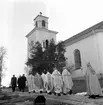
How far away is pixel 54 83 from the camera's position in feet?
36.3

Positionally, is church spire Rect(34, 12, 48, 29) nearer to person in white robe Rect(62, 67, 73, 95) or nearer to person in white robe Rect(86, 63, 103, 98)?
person in white robe Rect(62, 67, 73, 95)

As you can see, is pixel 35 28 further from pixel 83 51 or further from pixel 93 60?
pixel 93 60

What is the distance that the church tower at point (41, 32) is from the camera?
28.6 metres

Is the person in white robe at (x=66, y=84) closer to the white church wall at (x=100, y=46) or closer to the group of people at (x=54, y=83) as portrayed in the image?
the group of people at (x=54, y=83)

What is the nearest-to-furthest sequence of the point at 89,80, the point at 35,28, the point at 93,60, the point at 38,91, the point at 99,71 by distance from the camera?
1. the point at 89,80
2. the point at 38,91
3. the point at 99,71
4. the point at 93,60
5. the point at 35,28

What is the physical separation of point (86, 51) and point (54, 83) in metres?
11.3

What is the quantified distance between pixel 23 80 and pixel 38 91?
3026mm

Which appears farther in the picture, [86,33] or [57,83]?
[86,33]

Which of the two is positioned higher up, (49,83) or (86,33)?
(86,33)

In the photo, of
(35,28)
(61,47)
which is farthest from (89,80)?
(35,28)

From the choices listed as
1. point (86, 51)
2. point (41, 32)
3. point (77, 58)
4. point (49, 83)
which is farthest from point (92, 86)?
point (41, 32)

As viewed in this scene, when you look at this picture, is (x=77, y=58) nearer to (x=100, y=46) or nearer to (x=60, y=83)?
(x=100, y=46)

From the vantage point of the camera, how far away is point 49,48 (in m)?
19.7

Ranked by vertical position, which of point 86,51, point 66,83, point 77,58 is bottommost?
point 66,83
